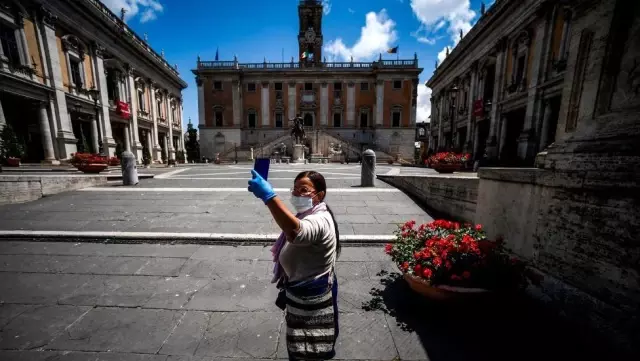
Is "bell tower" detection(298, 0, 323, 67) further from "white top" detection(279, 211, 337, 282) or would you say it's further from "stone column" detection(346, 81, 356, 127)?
"white top" detection(279, 211, 337, 282)

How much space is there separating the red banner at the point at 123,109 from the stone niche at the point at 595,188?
27776 millimetres

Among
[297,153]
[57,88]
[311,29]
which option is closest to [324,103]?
[297,153]

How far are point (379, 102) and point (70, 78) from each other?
109 ft

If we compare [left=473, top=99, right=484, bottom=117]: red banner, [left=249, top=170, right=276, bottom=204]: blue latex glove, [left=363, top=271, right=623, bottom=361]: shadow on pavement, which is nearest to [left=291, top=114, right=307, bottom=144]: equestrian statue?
[left=473, top=99, right=484, bottom=117]: red banner

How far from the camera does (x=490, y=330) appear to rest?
7.08ft

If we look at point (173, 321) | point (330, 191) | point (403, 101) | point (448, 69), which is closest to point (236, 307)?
point (173, 321)

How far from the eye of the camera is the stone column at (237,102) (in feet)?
118

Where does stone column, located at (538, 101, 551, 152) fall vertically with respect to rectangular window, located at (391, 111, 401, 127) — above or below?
below

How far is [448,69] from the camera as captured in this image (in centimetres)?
2773

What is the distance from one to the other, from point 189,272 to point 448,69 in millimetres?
33001

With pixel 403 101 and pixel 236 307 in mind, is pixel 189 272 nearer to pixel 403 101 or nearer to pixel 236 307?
pixel 236 307

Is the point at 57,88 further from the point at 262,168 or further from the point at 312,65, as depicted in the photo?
the point at 312,65

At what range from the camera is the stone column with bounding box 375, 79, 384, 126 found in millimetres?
35781

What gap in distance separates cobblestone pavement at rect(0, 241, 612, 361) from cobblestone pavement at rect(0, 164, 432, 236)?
4.28 ft
